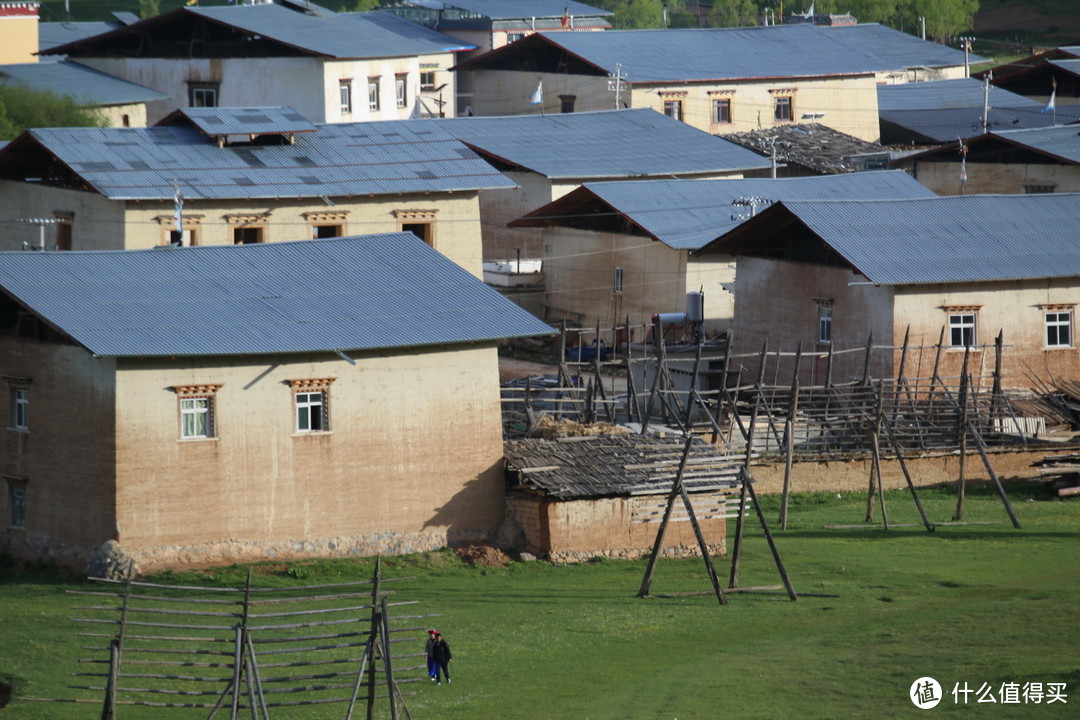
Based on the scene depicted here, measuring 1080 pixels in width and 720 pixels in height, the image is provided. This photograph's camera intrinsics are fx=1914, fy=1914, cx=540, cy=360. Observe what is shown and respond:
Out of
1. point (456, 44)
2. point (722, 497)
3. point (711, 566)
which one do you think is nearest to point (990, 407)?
point (722, 497)

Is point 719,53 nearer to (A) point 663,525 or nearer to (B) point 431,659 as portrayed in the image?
(A) point 663,525

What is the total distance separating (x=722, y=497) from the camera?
31594mm

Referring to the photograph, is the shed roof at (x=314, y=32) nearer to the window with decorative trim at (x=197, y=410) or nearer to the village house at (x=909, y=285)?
the village house at (x=909, y=285)

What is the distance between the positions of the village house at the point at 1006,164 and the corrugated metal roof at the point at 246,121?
20479 mm

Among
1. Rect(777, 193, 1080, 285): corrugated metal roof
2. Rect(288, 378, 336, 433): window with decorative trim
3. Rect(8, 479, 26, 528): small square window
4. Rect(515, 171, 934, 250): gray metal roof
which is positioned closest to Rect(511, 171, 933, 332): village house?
Rect(515, 171, 934, 250): gray metal roof

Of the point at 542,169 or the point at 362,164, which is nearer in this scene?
the point at 362,164

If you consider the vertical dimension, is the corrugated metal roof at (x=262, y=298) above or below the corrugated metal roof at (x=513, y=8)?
below

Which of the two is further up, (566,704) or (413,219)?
(413,219)

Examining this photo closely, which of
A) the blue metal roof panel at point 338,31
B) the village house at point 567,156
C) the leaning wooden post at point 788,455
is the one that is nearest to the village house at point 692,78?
the blue metal roof panel at point 338,31

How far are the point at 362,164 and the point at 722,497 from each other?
17.9 metres

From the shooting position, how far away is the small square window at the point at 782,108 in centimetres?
7056

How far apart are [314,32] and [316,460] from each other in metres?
40.1

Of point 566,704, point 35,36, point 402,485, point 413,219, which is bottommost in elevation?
point 566,704

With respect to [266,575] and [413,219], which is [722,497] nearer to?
[266,575]
